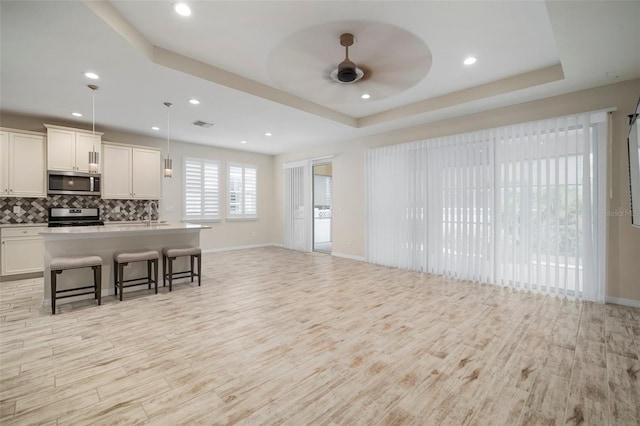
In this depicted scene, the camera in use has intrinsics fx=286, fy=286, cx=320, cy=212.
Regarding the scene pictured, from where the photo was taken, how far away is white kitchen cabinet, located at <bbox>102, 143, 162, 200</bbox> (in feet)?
18.9

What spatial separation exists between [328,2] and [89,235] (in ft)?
13.2

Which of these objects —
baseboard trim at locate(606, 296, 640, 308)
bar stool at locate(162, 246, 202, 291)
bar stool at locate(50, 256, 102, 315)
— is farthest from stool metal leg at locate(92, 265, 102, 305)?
baseboard trim at locate(606, 296, 640, 308)

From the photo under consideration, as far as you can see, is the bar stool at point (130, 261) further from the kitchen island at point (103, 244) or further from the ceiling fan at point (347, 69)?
the ceiling fan at point (347, 69)

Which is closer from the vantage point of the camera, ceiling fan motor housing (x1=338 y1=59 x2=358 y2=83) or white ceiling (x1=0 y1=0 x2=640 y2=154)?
white ceiling (x1=0 y1=0 x2=640 y2=154)

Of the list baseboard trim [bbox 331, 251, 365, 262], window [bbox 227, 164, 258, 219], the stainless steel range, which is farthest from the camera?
window [bbox 227, 164, 258, 219]

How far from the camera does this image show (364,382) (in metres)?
2.07

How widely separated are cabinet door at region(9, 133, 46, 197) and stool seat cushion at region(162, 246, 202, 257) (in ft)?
9.11

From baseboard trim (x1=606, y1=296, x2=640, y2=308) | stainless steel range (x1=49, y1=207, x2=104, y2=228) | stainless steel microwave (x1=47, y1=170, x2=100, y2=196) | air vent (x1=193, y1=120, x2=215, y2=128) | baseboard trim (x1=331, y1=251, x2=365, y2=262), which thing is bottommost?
baseboard trim (x1=606, y1=296, x2=640, y2=308)

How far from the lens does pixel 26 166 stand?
4.97 meters

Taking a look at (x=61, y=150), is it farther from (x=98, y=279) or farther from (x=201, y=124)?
(x=98, y=279)

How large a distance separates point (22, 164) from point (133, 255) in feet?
10.1

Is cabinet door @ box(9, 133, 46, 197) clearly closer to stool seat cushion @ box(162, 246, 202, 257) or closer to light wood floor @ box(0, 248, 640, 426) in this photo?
light wood floor @ box(0, 248, 640, 426)

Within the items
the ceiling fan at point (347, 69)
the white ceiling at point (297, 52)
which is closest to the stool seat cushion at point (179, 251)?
the white ceiling at point (297, 52)

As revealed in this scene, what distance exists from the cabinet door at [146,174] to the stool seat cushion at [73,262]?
2.82 m
